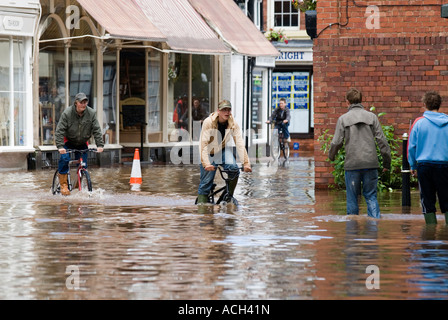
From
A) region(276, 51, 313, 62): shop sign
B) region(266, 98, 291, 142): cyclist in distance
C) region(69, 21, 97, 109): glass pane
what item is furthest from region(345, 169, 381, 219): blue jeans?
region(276, 51, 313, 62): shop sign

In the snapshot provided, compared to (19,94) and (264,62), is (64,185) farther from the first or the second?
(264,62)

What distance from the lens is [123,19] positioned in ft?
83.9

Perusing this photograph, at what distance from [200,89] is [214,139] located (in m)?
17.6

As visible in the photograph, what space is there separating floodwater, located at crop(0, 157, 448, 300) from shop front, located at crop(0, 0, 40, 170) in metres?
7.30

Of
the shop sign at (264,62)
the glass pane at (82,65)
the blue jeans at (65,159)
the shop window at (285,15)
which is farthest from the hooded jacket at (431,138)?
the shop window at (285,15)

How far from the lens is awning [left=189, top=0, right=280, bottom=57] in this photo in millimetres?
30016

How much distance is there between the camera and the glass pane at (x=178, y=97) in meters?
31.2

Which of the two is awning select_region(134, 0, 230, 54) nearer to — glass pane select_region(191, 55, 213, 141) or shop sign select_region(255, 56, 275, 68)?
glass pane select_region(191, 55, 213, 141)

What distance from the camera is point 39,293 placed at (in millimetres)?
8406

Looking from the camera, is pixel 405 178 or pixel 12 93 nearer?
pixel 405 178

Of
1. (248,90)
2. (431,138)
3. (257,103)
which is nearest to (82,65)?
(248,90)

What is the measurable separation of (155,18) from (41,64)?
2.90 metres

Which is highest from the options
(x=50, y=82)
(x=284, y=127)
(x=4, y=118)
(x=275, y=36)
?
(x=275, y=36)
